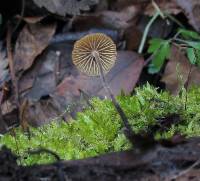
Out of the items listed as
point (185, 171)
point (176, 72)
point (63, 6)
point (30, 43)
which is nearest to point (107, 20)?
point (63, 6)

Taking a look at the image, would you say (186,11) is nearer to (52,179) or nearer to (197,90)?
(197,90)

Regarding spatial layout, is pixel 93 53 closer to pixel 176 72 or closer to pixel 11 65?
pixel 176 72

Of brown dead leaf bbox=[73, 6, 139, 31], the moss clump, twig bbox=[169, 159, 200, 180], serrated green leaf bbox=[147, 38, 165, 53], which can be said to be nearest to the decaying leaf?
brown dead leaf bbox=[73, 6, 139, 31]

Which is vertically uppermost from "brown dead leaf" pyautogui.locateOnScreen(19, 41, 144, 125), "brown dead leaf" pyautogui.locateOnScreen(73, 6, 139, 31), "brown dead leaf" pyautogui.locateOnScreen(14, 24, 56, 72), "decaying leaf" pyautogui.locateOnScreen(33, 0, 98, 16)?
"decaying leaf" pyautogui.locateOnScreen(33, 0, 98, 16)

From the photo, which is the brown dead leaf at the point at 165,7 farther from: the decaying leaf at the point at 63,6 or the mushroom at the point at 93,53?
the mushroom at the point at 93,53

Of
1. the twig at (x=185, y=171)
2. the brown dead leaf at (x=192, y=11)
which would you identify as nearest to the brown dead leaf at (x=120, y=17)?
the brown dead leaf at (x=192, y=11)

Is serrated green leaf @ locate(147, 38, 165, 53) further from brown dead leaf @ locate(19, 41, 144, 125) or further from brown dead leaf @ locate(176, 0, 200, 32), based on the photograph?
brown dead leaf @ locate(176, 0, 200, 32)
